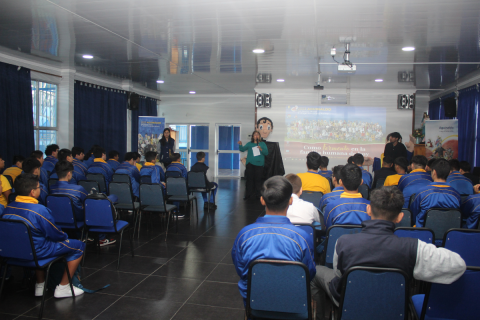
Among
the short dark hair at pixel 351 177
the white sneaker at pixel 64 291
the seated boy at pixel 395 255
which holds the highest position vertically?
the short dark hair at pixel 351 177

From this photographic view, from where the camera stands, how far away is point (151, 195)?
4781mm

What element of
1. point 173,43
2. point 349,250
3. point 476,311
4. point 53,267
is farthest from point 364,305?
point 173,43

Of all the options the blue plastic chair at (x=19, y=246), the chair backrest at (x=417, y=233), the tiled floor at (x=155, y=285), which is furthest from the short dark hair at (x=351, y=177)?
the blue plastic chair at (x=19, y=246)

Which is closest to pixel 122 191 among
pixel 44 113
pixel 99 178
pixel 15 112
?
pixel 99 178

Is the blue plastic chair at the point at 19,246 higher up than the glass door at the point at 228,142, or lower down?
lower down

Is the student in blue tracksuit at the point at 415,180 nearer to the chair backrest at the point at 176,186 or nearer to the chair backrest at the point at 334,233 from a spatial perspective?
the chair backrest at the point at 334,233

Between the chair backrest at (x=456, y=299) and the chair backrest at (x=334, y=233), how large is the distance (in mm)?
801

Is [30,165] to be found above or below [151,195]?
above

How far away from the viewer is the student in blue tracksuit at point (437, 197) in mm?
3404

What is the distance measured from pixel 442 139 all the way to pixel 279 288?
7900 mm

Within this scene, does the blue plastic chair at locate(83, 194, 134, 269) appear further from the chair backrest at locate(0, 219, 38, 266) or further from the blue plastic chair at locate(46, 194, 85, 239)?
the chair backrest at locate(0, 219, 38, 266)

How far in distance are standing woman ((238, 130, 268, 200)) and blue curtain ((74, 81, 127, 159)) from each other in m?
3.95

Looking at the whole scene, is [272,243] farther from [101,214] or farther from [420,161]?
[420,161]

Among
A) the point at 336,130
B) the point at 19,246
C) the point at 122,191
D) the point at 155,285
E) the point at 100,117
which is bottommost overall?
the point at 155,285
